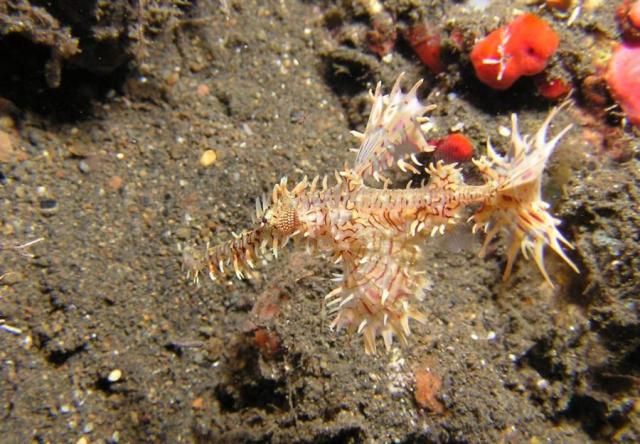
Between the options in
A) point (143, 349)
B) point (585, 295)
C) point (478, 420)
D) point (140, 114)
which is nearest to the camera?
point (478, 420)

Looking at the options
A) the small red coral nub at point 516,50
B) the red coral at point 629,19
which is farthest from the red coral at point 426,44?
the red coral at point 629,19

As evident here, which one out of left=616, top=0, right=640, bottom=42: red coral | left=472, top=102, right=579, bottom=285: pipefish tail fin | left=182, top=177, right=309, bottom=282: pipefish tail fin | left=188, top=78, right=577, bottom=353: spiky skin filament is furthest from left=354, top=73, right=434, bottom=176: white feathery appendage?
left=616, top=0, right=640, bottom=42: red coral

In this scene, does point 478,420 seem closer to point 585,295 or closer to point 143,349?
point 585,295

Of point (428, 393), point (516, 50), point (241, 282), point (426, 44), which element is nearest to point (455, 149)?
point (516, 50)

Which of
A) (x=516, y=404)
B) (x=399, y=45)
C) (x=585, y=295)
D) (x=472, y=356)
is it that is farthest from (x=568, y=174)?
(x=399, y=45)

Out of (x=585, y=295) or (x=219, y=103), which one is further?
(x=219, y=103)

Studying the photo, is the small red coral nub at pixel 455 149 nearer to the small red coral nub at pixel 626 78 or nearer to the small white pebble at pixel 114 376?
the small red coral nub at pixel 626 78
